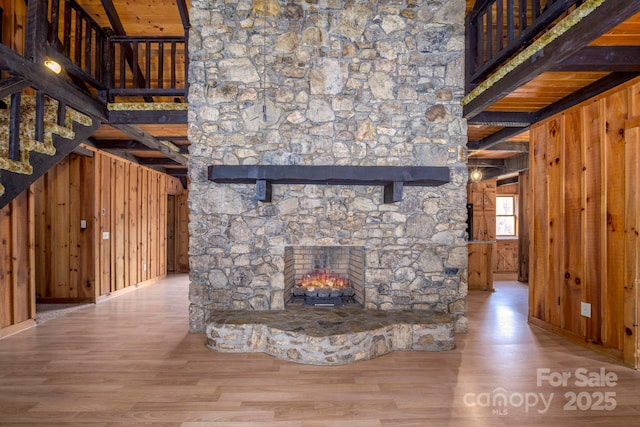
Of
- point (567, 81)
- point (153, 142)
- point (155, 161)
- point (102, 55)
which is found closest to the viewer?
point (567, 81)

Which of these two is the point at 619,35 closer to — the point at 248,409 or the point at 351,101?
the point at 351,101

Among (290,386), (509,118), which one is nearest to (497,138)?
(509,118)

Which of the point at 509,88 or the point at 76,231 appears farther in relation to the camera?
the point at 76,231

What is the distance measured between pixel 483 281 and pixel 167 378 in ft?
19.4

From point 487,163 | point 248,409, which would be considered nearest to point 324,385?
point 248,409

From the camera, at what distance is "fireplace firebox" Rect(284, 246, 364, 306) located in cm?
445

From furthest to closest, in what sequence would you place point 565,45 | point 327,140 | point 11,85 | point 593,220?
point 327,140 < point 593,220 < point 11,85 < point 565,45

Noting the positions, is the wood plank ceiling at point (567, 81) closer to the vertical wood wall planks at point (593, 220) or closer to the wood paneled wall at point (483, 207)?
the vertical wood wall planks at point (593, 220)

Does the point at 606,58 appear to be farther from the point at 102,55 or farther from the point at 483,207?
the point at 102,55

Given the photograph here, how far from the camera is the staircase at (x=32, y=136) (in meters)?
3.21

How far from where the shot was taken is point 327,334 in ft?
10.9

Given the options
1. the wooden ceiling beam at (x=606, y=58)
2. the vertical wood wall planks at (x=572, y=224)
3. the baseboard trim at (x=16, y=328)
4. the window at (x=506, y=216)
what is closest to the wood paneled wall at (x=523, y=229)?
the window at (x=506, y=216)

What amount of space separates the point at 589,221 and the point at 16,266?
6.65 meters

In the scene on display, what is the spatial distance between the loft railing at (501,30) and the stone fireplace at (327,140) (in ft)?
1.07
